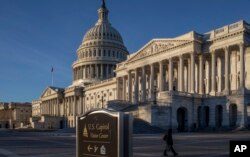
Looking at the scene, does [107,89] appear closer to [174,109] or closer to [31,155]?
[174,109]

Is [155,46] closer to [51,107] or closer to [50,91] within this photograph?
[50,91]

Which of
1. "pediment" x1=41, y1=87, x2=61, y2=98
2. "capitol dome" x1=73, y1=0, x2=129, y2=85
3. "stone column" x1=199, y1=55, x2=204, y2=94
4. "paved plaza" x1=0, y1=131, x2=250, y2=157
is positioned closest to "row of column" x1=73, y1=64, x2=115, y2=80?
"capitol dome" x1=73, y1=0, x2=129, y2=85

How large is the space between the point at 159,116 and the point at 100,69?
321 feet

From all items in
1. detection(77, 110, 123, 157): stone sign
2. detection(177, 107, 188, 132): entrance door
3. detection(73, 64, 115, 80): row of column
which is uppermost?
detection(73, 64, 115, 80): row of column

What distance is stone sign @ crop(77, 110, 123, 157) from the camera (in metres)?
7.58

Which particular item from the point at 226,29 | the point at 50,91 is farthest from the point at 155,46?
the point at 50,91

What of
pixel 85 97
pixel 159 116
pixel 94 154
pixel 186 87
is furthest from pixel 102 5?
pixel 94 154

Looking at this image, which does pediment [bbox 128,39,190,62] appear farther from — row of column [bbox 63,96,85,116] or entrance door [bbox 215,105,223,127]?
row of column [bbox 63,96,85,116]

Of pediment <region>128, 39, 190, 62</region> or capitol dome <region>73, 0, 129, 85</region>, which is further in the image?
capitol dome <region>73, 0, 129, 85</region>

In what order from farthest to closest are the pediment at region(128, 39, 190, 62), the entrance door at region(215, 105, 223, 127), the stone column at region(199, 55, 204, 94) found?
the pediment at region(128, 39, 190, 62) → the stone column at region(199, 55, 204, 94) → the entrance door at region(215, 105, 223, 127)

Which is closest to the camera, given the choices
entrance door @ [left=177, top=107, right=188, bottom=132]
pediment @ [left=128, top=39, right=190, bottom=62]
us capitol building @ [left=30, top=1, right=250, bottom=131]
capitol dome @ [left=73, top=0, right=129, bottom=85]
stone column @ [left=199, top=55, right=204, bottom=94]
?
us capitol building @ [left=30, top=1, right=250, bottom=131]

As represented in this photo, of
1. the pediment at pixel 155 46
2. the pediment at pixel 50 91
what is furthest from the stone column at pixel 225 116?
the pediment at pixel 50 91

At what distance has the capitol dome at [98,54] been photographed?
172m

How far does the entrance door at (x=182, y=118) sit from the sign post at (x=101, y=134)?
74.8m
